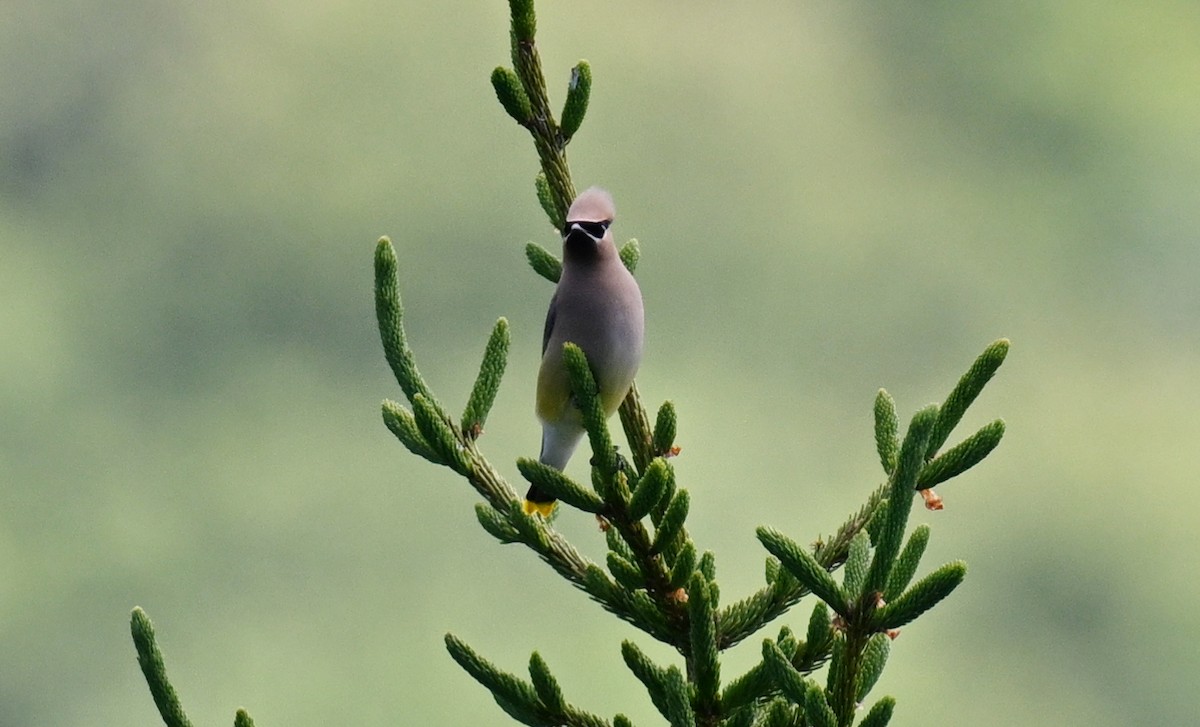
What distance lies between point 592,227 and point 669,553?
47 centimetres

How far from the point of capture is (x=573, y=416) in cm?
219

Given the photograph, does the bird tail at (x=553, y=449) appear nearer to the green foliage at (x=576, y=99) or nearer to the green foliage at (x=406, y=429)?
the green foliage at (x=406, y=429)

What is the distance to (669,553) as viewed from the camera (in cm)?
189

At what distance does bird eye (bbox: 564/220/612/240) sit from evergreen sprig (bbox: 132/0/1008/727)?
0.11 m

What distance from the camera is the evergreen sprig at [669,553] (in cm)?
157

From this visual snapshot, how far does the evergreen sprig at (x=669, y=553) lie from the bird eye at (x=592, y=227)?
0.36 feet

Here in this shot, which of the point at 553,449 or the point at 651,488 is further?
the point at 553,449

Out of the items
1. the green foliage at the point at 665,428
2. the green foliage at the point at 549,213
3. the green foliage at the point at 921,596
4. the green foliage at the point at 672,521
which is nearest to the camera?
the green foliage at the point at 921,596

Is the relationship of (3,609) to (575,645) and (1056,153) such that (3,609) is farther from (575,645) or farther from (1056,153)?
(1056,153)

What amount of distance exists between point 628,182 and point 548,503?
1507 centimetres

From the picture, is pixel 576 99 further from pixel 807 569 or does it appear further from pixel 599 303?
pixel 807 569

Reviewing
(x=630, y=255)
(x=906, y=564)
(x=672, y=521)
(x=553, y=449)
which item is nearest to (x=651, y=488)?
(x=672, y=521)

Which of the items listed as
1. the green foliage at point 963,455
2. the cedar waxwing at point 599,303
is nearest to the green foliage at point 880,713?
the green foliage at point 963,455

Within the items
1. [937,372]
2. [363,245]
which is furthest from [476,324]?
[937,372]
